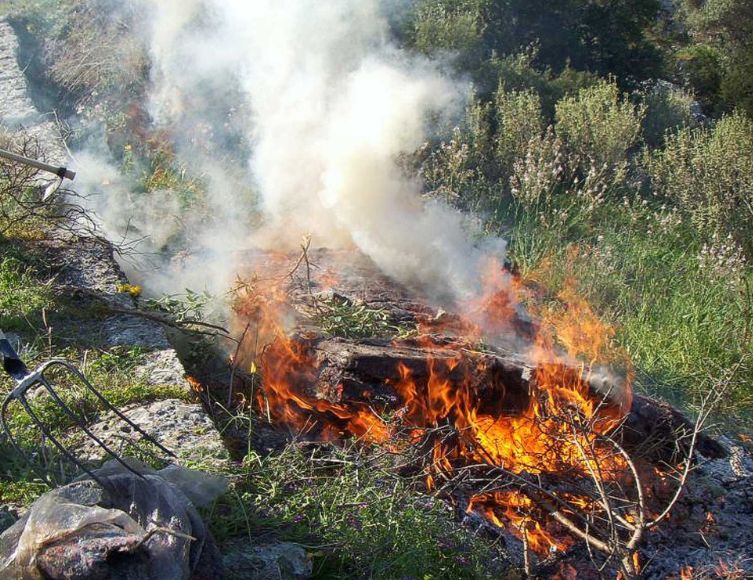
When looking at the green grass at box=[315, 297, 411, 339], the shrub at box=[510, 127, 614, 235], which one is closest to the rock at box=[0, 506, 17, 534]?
the green grass at box=[315, 297, 411, 339]

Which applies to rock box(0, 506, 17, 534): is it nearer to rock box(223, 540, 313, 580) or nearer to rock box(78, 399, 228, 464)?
rock box(78, 399, 228, 464)

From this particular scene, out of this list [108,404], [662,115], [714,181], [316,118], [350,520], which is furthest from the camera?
[662,115]

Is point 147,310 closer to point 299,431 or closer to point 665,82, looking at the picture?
point 299,431

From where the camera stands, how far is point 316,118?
700 cm

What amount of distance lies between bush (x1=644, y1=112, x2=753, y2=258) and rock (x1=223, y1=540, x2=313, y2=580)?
625 cm

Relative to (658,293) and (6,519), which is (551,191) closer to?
(658,293)

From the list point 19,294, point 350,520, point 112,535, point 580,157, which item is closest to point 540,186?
point 580,157

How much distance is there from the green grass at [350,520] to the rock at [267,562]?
59 millimetres

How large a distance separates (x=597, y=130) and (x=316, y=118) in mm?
3541

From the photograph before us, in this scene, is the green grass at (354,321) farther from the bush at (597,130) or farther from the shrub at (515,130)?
the bush at (597,130)

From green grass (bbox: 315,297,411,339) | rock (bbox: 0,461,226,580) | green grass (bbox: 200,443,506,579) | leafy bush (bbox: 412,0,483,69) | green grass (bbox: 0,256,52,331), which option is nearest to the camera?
rock (bbox: 0,461,226,580)

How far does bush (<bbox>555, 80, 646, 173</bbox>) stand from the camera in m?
8.77

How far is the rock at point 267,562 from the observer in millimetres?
2887

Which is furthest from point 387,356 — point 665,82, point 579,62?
point 665,82
